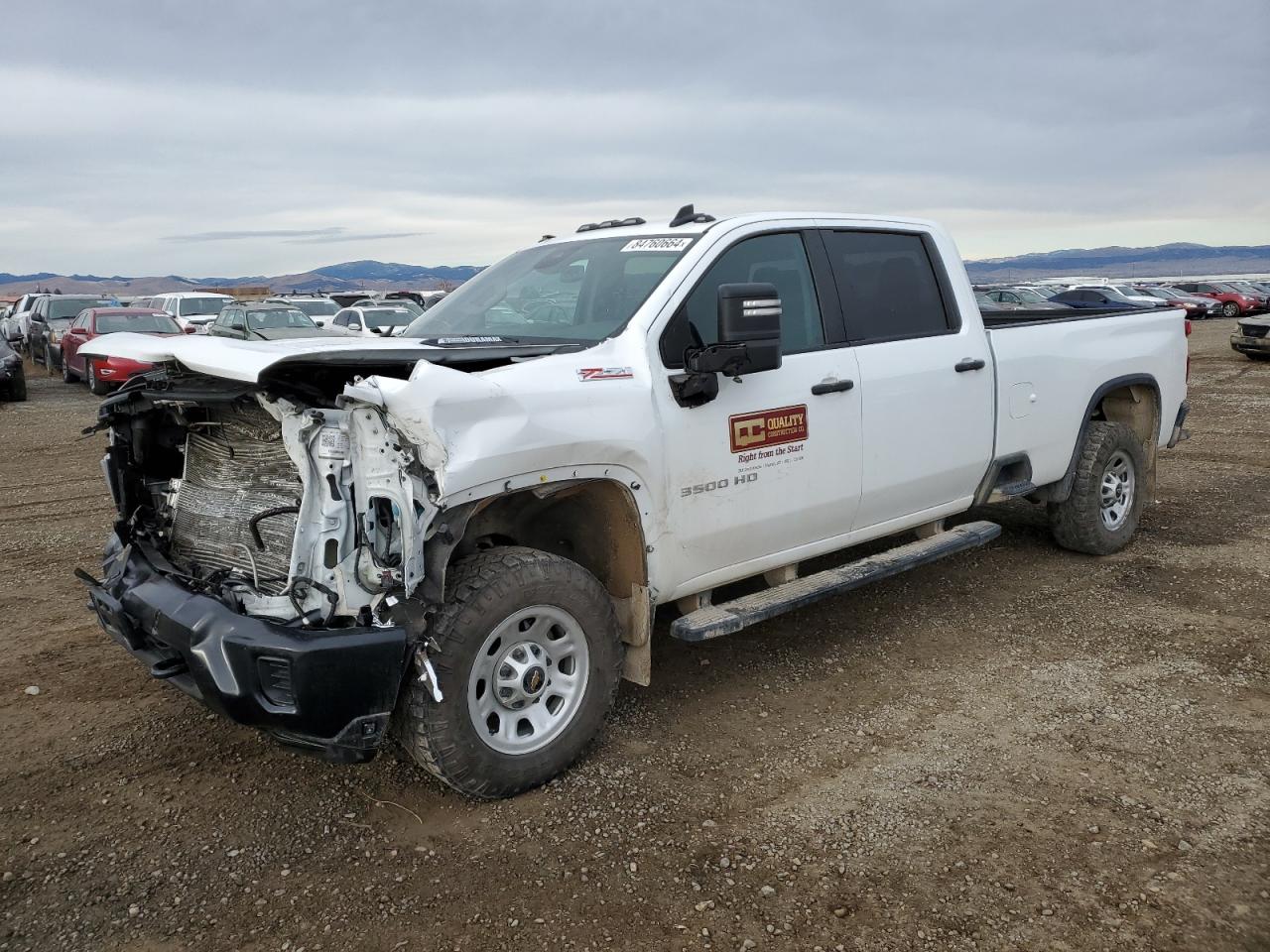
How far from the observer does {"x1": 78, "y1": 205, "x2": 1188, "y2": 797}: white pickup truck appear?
304cm

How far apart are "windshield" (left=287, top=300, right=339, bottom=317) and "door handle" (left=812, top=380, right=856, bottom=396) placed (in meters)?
21.1

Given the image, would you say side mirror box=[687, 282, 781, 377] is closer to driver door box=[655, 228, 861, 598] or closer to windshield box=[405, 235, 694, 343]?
driver door box=[655, 228, 861, 598]

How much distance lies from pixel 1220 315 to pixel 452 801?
4683cm

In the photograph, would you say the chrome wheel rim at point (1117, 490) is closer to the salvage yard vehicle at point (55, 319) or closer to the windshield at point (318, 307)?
the windshield at point (318, 307)

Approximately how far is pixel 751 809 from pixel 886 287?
2.62 metres

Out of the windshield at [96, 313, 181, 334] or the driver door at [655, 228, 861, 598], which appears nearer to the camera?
the driver door at [655, 228, 861, 598]

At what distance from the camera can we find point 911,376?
15.1 feet

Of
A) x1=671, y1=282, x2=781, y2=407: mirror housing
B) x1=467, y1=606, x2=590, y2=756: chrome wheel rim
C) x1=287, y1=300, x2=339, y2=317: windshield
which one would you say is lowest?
x1=467, y1=606, x2=590, y2=756: chrome wheel rim

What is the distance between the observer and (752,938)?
2750mm

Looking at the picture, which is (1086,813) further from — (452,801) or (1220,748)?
(452,801)

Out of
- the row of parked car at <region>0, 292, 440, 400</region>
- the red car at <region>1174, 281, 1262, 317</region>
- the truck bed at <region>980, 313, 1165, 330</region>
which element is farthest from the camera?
the red car at <region>1174, 281, 1262, 317</region>

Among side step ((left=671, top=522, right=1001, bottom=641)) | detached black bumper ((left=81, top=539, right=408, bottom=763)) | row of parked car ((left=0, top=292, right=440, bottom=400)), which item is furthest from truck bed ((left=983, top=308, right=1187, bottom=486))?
row of parked car ((left=0, top=292, right=440, bottom=400))

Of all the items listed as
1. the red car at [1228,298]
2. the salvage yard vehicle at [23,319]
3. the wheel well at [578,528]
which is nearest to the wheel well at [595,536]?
the wheel well at [578,528]

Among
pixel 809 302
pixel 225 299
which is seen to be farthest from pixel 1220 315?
pixel 809 302
